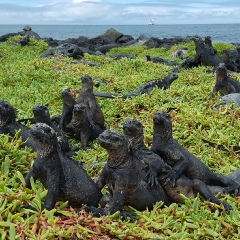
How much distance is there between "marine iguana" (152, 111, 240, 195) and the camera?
4770 mm

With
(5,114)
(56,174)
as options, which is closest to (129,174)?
(56,174)

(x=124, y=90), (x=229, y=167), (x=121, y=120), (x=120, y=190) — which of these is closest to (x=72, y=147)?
(x=121, y=120)

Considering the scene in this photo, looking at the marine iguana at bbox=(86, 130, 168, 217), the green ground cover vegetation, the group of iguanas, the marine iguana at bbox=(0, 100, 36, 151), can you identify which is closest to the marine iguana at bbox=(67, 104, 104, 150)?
the green ground cover vegetation

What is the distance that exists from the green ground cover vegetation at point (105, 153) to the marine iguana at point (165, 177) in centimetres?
12

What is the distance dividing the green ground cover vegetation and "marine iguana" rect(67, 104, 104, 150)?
0.77 ft

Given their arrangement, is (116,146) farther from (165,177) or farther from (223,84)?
(223,84)

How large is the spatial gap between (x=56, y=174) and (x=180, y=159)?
143cm

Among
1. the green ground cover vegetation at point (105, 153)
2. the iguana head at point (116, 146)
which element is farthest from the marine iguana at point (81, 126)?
the iguana head at point (116, 146)

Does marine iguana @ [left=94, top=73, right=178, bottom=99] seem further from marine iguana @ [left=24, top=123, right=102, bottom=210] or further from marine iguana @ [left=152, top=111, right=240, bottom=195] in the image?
marine iguana @ [left=24, top=123, right=102, bottom=210]

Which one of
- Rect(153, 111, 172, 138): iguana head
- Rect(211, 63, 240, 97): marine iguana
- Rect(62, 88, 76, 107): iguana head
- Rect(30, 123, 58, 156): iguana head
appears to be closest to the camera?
Rect(30, 123, 58, 156): iguana head

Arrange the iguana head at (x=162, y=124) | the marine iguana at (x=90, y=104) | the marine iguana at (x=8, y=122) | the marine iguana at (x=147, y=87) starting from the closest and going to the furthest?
the iguana head at (x=162, y=124) → the marine iguana at (x=8, y=122) → the marine iguana at (x=90, y=104) → the marine iguana at (x=147, y=87)

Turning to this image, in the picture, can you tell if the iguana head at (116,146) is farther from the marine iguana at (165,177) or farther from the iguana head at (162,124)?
the iguana head at (162,124)

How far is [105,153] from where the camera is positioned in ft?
21.5

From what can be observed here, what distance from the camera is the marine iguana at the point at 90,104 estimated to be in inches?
316
